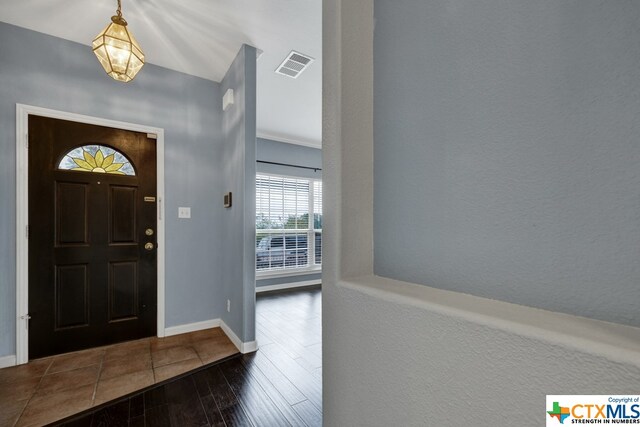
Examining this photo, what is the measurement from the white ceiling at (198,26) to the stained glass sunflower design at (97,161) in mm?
947

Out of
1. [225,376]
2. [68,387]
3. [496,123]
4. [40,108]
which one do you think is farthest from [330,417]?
[40,108]

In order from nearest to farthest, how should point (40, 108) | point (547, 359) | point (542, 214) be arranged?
1. point (547, 359)
2. point (542, 214)
3. point (40, 108)

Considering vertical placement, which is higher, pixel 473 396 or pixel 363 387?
pixel 473 396

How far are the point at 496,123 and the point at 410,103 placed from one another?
10.8 inches

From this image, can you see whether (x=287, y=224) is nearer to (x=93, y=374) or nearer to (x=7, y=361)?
(x=93, y=374)

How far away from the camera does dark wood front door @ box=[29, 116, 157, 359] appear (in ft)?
7.27

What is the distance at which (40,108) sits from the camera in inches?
87.2

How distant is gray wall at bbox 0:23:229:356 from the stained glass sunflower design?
1.00 feet

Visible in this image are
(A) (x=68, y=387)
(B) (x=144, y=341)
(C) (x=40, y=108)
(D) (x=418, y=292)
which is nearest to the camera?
(D) (x=418, y=292)

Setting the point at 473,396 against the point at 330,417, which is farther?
the point at 330,417

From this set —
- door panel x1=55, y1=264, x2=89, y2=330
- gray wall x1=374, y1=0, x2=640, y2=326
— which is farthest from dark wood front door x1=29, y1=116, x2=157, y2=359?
gray wall x1=374, y1=0, x2=640, y2=326

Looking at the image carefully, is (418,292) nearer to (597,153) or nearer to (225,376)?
(597,153)

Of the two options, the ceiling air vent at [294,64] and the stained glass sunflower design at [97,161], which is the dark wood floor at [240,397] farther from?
the ceiling air vent at [294,64]

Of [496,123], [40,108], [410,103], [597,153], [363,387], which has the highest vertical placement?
[40,108]
